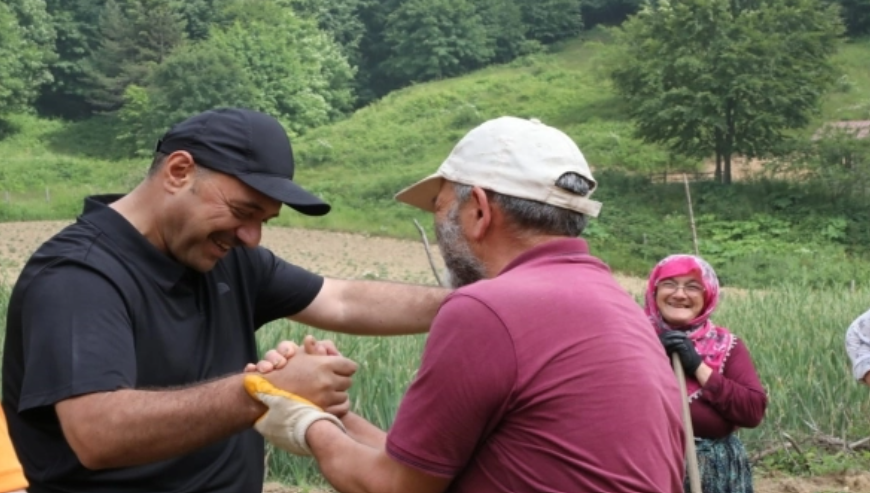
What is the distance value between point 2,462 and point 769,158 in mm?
35277

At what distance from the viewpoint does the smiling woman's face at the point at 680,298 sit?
156 inches

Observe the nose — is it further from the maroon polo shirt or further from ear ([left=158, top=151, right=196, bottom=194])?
the maroon polo shirt

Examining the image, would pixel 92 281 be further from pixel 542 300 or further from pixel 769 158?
pixel 769 158

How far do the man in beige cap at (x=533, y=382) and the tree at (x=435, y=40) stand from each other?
208 feet

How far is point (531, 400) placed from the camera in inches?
71.2

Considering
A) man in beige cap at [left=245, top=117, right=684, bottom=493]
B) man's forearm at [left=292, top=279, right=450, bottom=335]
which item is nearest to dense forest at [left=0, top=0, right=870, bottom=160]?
man's forearm at [left=292, top=279, right=450, bottom=335]

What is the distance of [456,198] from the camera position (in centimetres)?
204

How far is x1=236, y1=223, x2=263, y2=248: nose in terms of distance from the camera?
2424mm

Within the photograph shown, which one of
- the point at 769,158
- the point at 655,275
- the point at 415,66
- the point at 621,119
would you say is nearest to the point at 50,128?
the point at 415,66

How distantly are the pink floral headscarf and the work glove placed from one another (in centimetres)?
206

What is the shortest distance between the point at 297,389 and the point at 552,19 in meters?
71.1

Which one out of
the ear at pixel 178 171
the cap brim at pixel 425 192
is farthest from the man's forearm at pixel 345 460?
the ear at pixel 178 171

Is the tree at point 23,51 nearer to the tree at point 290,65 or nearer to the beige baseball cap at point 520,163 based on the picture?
the tree at point 290,65

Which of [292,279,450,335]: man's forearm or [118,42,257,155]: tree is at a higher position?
[292,279,450,335]: man's forearm
